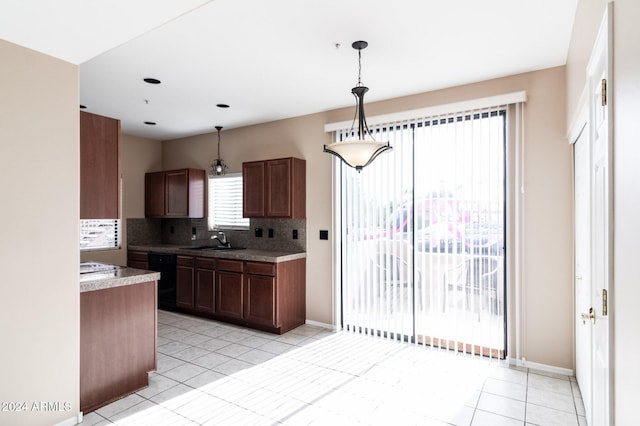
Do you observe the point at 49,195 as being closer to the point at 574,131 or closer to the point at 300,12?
the point at 300,12

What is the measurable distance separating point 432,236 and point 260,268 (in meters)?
2.09

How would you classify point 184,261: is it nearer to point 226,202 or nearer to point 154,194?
point 226,202

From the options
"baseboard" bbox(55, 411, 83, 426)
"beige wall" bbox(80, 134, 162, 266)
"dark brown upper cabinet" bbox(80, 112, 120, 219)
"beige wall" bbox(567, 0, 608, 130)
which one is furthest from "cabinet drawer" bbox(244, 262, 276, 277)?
"beige wall" bbox(567, 0, 608, 130)

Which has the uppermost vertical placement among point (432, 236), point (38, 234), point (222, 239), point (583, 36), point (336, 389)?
point (583, 36)

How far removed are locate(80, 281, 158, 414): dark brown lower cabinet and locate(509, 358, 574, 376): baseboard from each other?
3309 mm

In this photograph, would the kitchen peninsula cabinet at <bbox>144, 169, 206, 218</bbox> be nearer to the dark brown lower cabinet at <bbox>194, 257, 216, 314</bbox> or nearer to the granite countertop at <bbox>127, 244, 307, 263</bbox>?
the granite countertop at <bbox>127, 244, 307, 263</bbox>

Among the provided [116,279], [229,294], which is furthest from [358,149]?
[229,294]

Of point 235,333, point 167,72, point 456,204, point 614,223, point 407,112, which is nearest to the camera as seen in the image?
point 614,223

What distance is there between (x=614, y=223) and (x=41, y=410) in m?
3.16

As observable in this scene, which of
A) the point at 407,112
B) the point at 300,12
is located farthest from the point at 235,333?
the point at 300,12

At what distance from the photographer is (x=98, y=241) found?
5594 mm

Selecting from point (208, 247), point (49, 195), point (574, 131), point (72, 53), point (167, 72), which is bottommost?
point (208, 247)

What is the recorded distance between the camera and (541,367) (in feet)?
10.7

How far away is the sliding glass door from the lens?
3525mm
